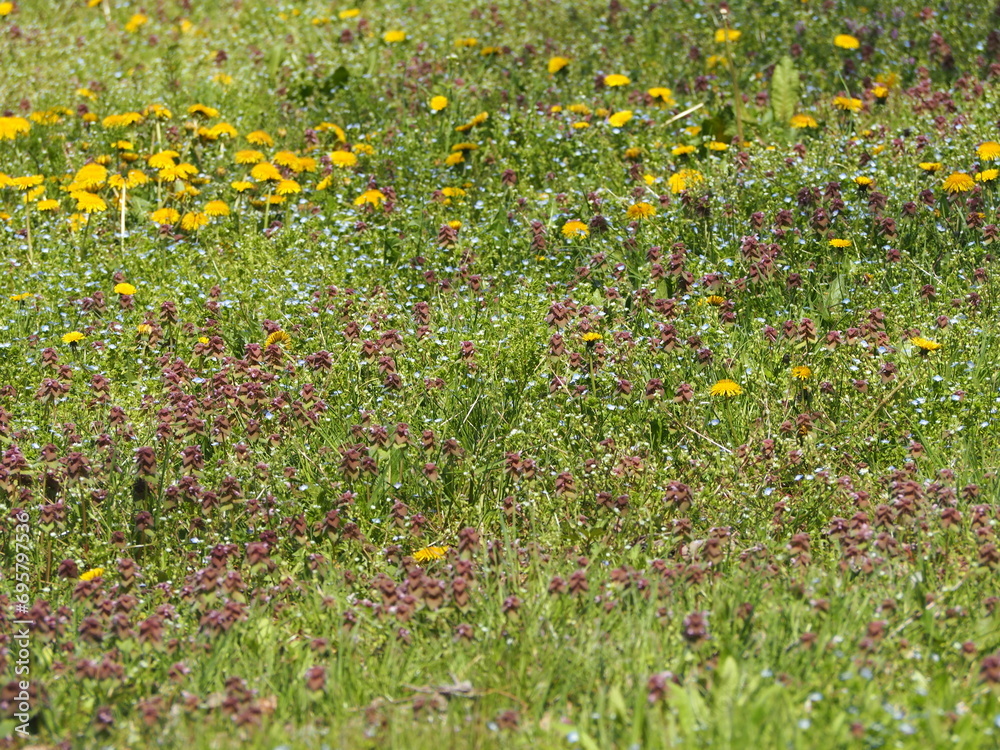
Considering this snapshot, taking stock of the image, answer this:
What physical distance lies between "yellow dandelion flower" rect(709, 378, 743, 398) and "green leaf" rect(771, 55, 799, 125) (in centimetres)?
317

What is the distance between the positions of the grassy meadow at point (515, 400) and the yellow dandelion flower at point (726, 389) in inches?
2.4

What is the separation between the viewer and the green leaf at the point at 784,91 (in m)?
7.32

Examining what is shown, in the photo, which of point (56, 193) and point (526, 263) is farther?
point (56, 193)

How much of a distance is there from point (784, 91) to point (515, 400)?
3.60 m

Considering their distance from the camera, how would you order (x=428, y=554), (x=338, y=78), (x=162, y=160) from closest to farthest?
(x=428, y=554)
(x=162, y=160)
(x=338, y=78)

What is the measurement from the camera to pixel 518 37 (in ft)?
28.8

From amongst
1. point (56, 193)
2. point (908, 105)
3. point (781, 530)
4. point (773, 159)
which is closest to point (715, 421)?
point (781, 530)

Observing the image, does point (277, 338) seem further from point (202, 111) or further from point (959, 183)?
point (959, 183)

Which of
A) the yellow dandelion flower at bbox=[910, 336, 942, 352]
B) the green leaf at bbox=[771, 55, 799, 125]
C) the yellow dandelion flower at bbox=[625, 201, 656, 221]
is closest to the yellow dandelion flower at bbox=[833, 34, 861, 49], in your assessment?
the green leaf at bbox=[771, 55, 799, 125]

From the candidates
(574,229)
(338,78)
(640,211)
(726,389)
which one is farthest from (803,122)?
(338,78)

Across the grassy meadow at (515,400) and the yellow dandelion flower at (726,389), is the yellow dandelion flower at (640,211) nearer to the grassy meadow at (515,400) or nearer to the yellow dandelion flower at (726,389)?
the grassy meadow at (515,400)

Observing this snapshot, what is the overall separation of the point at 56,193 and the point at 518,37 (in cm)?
366

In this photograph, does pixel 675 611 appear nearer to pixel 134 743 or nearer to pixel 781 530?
pixel 781 530

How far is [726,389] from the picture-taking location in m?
4.70
